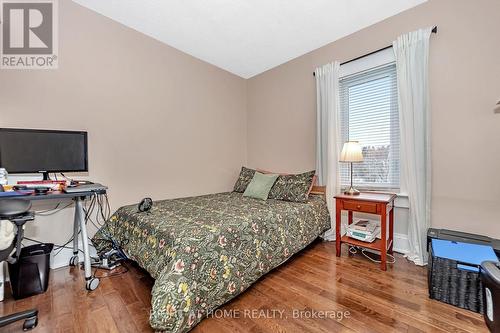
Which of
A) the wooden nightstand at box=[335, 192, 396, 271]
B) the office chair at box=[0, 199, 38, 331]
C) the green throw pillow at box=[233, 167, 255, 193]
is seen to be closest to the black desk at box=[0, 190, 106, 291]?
the office chair at box=[0, 199, 38, 331]

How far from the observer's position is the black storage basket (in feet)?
4.76

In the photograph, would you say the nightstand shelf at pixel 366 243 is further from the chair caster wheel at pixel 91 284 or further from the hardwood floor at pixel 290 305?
the chair caster wheel at pixel 91 284

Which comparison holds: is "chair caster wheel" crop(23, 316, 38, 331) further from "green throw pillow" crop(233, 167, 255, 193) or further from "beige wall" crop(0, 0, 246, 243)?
"green throw pillow" crop(233, 167, 255, 193)

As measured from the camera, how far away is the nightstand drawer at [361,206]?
210 centimetres

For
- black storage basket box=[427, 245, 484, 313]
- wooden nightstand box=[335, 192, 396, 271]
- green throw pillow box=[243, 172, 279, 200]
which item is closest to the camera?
black storage basket box=[427, 245, 484, 313]

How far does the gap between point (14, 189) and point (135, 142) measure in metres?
1.11

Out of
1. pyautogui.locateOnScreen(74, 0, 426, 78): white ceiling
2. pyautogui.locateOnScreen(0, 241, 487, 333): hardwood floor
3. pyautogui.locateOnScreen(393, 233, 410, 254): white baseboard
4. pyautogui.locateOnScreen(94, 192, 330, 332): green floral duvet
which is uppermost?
pyautogui.locateOnScreen(74, 0, 426, 78): white ceiling

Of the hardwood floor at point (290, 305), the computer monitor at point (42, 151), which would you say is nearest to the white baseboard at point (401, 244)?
the hardwood floor at point (290, 305)

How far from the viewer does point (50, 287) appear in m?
1.79

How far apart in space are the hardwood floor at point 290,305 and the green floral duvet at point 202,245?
6.4 inches

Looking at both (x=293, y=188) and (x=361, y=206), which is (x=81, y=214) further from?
(x=361, y=206)

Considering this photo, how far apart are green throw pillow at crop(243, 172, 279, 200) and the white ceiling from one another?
1718 millimetres

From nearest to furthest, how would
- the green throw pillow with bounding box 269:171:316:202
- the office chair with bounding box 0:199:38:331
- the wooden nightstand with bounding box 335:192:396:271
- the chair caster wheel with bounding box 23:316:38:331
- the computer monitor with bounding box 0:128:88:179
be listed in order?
the office chair with bounding box 0:199:38:331 → the chair caster wheel with bounding box 23:316:38:331 → the computer monitor with bounding box 0:128:88:179 → the wooden nightstand with bounding box 335:192:396:271 → the green throw pillow with bounding box 269:171:316:202

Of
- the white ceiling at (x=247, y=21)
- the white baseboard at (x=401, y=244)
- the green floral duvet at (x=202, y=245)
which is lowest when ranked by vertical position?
the white baseboard at (x=401, y=244)
